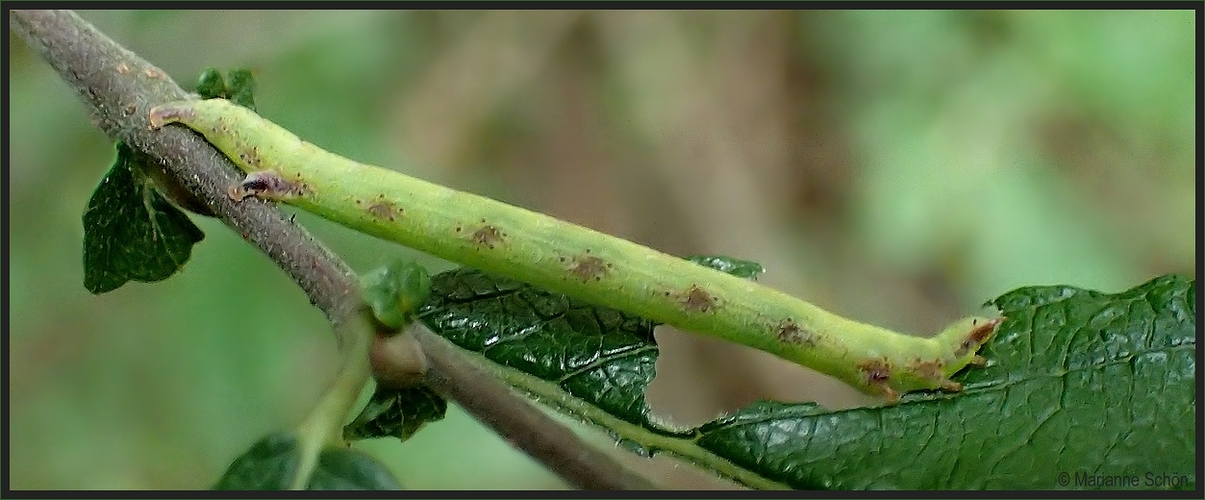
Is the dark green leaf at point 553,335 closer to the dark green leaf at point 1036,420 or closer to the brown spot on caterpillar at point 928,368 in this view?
the dark green leaf at point 1036,420

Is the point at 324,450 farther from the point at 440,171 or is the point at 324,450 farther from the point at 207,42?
the point at 440,171

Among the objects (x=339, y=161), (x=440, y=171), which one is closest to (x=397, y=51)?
(x=440, y=171)

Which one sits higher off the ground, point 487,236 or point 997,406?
point 487,236

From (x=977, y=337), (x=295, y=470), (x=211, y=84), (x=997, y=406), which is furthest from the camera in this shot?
(x=211, y=84)

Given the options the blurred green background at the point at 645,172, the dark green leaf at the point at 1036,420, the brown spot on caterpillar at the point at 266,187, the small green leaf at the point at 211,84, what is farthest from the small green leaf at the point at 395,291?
the blurred green background at the point at 645,172

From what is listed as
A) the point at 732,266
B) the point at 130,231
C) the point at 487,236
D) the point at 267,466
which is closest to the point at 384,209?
the point at 487,236

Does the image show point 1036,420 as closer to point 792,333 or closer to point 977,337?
point 977,337
